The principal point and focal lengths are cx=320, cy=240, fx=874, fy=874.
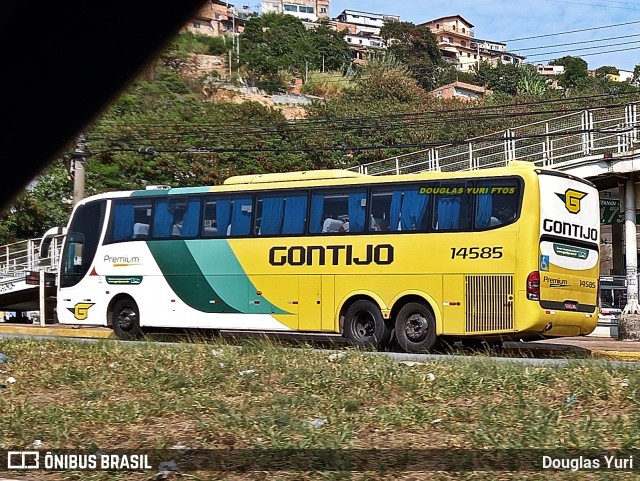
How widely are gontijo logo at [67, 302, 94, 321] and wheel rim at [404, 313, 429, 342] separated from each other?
7.87 meters

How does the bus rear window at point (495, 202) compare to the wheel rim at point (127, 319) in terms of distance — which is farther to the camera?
the wheel rim at point (127, 319)

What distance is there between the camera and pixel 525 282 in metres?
14.8

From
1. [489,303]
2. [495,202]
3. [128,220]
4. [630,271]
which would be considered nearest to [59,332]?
[128,220]

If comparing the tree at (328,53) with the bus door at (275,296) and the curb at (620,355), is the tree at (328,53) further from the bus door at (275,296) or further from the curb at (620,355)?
the curb at (620,355)

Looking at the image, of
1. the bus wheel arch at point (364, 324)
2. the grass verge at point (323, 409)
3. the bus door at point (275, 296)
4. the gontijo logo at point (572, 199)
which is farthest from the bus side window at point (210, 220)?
the grass verge at point (323, 409)

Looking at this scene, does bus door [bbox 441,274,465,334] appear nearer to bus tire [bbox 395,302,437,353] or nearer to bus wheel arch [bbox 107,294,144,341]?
bus tire [bbox 395,302,437,353]

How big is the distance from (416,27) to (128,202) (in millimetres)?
83992

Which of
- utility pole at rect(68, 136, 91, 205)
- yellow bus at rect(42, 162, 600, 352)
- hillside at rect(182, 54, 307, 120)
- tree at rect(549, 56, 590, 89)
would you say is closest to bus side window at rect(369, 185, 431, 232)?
yellow bus at rect(42, 162, 600, 352)

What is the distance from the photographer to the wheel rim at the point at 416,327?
15750 mm

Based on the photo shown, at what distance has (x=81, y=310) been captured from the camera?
20.1 metres

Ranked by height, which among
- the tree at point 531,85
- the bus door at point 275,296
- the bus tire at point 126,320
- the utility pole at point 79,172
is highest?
the tree at point 531,85

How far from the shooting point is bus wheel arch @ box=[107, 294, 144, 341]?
19.3 metres

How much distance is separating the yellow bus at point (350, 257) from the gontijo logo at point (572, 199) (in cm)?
4

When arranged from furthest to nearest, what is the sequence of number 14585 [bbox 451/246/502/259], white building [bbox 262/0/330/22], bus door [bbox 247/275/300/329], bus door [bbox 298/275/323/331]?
white building [bbox 262/0/330/22] < bus door [bbox 247/275/300/329] < bus door [bbox 298/275/323/331] < number 14585 [bbox 451/246/502/259]
